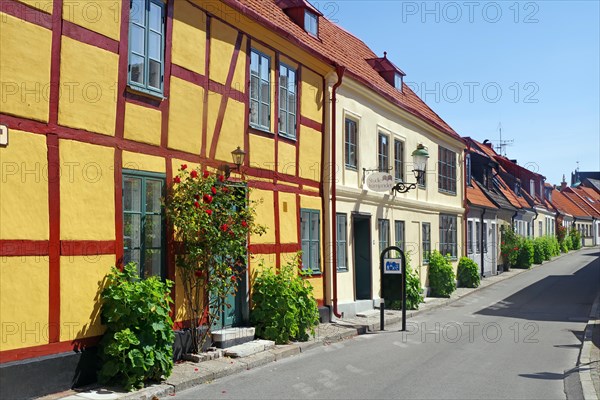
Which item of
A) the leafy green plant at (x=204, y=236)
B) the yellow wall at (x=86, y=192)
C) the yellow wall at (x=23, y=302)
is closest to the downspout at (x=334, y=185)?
the leafy green plant at (x=204, y=236)

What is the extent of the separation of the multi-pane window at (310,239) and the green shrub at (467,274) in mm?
11261

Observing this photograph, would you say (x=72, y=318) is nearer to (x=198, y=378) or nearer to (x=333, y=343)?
(x=198, y=378)

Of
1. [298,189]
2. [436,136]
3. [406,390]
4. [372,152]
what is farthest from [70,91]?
[436,136]

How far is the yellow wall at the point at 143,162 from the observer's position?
865 centimetres

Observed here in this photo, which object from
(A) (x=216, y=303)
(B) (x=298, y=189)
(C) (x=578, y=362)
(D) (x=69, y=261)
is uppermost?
(B) (x=298, y=189)

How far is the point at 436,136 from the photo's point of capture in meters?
22.5

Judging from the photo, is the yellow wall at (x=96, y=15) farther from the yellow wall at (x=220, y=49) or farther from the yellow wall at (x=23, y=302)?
the yellow wall at (x=23, y=302)

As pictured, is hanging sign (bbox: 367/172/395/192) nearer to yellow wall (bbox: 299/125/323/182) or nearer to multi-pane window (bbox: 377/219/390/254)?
multi-pane window (bbox: 377/219/390/254)

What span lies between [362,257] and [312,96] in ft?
15.1

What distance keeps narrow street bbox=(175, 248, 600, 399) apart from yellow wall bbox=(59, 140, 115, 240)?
2265 millimetres

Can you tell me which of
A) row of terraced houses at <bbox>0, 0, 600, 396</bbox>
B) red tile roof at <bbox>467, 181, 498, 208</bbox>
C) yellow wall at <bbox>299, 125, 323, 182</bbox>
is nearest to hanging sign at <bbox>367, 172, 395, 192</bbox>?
row of terraced houses at <bbox>0, 0, 600, 396</bbox>

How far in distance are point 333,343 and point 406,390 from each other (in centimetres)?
394

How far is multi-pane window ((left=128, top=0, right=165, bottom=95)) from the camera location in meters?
8.81

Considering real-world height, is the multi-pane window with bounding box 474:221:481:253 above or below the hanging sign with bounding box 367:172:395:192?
below
